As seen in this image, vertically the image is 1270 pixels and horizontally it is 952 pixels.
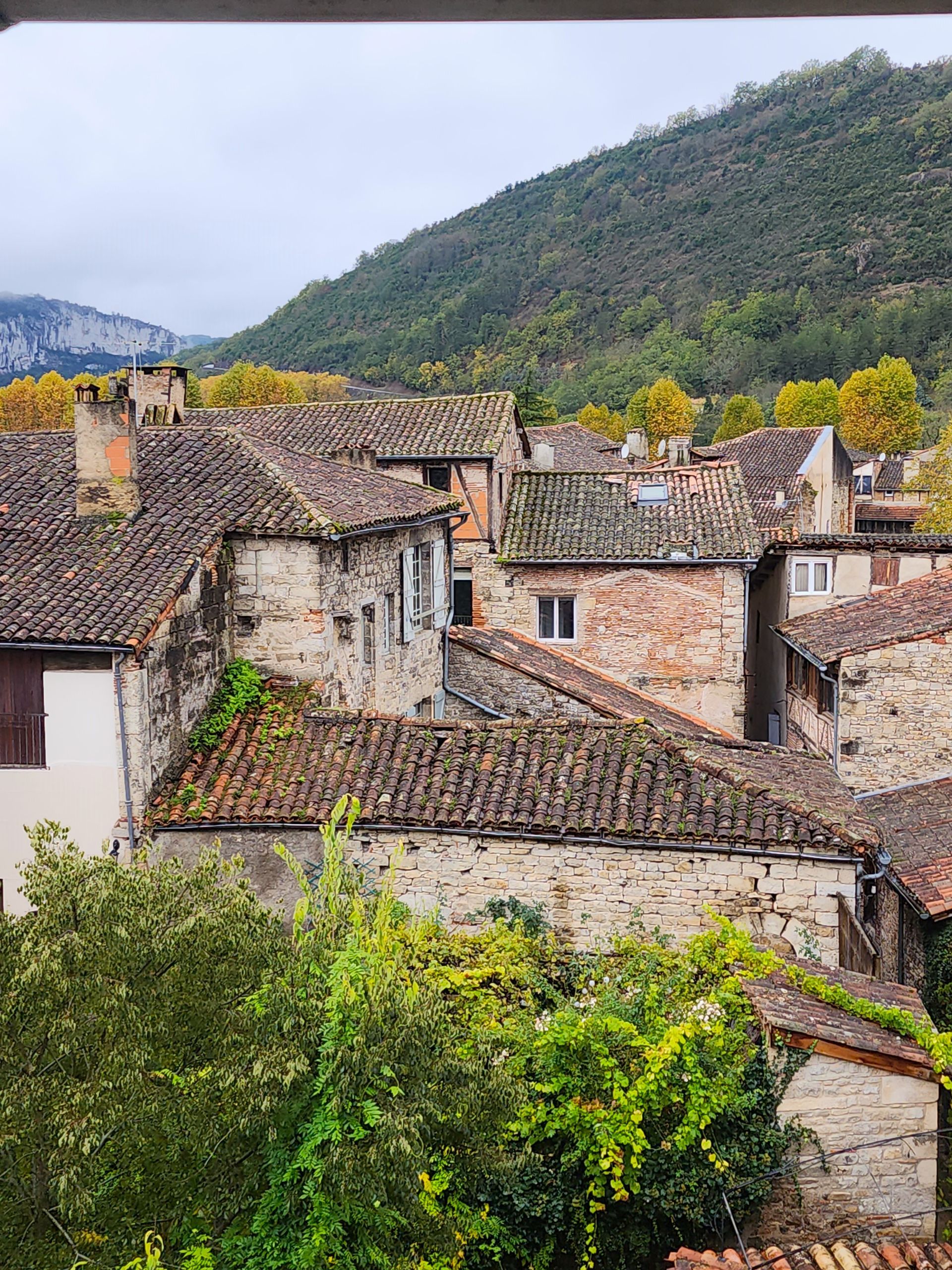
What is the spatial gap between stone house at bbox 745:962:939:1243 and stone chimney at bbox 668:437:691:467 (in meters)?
34.4

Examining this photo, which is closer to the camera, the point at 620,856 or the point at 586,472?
the point at 620,856

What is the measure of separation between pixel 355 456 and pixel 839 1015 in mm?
14931

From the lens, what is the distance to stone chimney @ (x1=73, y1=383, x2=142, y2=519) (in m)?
14.2

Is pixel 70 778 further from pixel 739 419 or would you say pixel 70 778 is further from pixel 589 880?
pixel 739 419

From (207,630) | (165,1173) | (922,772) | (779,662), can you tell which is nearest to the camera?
(165,1173)

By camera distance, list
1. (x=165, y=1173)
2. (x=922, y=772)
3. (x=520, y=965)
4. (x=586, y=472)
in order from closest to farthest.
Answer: (x=165, y=1173)
(x=520, y=965)
(x=922, y=772)
(x=586, y=472)

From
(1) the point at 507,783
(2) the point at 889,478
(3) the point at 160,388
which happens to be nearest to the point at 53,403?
(3) the point at 160,388

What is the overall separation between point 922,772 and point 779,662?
6721 mm

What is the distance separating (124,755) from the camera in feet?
39.3

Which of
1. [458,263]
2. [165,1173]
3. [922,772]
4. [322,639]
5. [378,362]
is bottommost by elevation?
[922,772]

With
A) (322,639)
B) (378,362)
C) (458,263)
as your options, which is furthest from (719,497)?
(458,263)

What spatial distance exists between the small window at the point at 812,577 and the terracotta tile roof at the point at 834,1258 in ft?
60.1

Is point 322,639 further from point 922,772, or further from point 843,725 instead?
point 922,772

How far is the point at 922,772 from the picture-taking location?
17.8 metres
